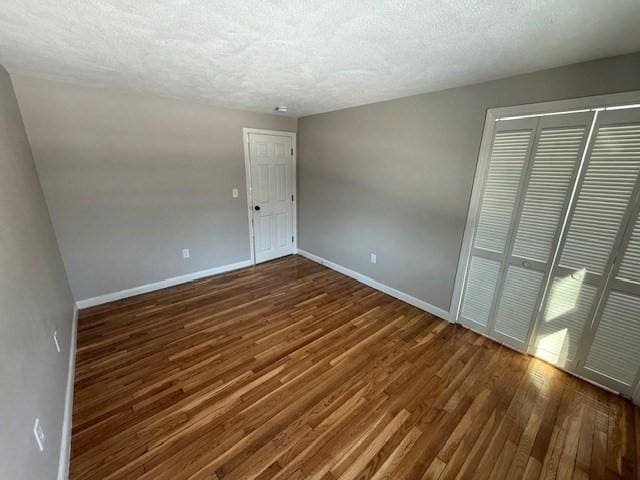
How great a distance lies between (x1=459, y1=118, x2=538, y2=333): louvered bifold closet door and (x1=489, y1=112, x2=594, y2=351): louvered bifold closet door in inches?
2.2

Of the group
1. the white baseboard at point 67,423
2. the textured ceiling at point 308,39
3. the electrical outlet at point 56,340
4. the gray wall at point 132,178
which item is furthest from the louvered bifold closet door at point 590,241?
the electrical outlet at point 56,340

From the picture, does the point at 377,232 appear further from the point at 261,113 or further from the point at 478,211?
the point at 261,113

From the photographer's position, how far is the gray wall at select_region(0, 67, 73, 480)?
3.16ft

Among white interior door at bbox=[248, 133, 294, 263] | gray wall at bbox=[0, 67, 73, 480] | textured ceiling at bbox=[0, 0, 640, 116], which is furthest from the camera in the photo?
white interior door at bbox=[248, 133, 294, 263]

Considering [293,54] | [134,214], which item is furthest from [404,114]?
[134,214]

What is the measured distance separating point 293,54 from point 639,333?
9.96ft

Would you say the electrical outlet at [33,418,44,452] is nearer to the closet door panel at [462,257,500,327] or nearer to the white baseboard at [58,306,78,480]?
the white baseboard at [58,306,78,480]

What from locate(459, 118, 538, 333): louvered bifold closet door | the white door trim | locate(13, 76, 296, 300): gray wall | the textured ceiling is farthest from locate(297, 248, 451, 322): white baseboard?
the textured ceiling

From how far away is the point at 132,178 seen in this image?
9.21 feet

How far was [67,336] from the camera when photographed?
2.07 m

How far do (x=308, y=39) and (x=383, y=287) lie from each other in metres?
2.70

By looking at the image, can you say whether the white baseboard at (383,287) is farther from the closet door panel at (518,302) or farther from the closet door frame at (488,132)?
the closet door panel at (518,302)

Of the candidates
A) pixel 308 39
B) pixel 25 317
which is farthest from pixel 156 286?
pixel 308 39

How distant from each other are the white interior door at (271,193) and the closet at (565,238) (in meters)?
2.78
